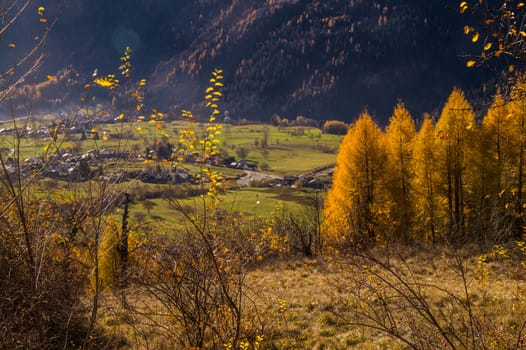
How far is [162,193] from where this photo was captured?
15.6ft

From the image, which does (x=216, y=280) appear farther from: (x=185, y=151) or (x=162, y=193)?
(x=185, y=151)

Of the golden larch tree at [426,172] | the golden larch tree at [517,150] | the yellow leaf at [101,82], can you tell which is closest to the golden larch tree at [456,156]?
the golden larch tree at [426,172]

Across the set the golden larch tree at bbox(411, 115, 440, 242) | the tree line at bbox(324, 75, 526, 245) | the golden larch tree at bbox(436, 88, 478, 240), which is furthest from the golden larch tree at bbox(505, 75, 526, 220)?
the golden larch tree at bbox(411, 115, 440, 242)

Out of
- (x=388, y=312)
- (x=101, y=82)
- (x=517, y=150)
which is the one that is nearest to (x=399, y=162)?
(x=517, y=150)

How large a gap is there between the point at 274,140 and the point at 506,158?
134m

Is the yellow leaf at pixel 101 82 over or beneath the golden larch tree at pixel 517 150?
over

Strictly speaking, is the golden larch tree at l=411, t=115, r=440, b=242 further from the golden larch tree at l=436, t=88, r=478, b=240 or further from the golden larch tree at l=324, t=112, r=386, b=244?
the golden larch tree at l=324, t=112, r=386, b=244

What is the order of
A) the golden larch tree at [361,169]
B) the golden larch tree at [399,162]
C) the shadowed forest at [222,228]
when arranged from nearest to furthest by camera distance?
the shadowed forest at [222,228], the golden larch tree at [361,169], the golden larch tree at [399,162]

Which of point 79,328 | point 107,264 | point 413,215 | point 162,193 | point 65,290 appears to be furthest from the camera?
point 413,215

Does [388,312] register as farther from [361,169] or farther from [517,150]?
[517,150]

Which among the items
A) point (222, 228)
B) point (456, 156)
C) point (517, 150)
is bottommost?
point (222, 228)

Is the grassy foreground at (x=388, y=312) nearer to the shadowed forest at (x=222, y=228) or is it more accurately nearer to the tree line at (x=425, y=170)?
the shadowed forest at (x=222, y=228)

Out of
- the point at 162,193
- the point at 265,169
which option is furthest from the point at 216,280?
the point at 265,169

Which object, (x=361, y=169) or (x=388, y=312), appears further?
(x=361, y=169)
